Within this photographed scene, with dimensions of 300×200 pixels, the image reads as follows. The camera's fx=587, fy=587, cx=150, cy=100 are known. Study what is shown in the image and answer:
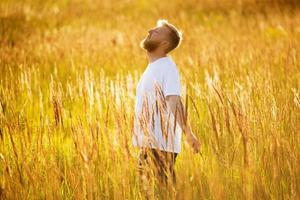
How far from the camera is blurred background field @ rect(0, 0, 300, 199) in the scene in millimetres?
2957

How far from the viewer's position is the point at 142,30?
30.9 ft

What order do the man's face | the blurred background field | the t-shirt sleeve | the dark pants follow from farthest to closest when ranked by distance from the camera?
the man's face → the t-shirt sleeve → the blurred background field → the dark pants

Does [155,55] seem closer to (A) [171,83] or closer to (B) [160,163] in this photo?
(A) [171,83]

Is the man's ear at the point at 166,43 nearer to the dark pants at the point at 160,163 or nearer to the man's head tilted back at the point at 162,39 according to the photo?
the man's head tilted back at the point at 162,39

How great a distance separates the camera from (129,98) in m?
4.25

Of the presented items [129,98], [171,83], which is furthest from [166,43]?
[129,98]

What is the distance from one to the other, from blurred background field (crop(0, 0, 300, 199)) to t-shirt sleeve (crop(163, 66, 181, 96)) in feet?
0.65

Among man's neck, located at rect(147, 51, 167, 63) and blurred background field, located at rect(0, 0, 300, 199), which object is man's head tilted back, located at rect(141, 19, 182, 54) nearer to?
man's neck, located at rect(147, 51, 167, 63)

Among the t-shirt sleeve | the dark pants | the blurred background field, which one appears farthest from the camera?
the t-shirt sleeve

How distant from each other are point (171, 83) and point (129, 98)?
1076 mm

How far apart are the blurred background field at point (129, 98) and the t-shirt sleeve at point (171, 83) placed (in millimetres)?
199

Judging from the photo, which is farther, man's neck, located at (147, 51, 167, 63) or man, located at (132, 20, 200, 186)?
man's neck, located at (147, 51, 167, 63)

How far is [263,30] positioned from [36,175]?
6.70 metres

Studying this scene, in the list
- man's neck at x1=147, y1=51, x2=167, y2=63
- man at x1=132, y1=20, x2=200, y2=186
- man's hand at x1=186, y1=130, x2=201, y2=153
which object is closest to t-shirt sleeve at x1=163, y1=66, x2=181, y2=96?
man at x1=132, y1=20, x2=200, y2=186
